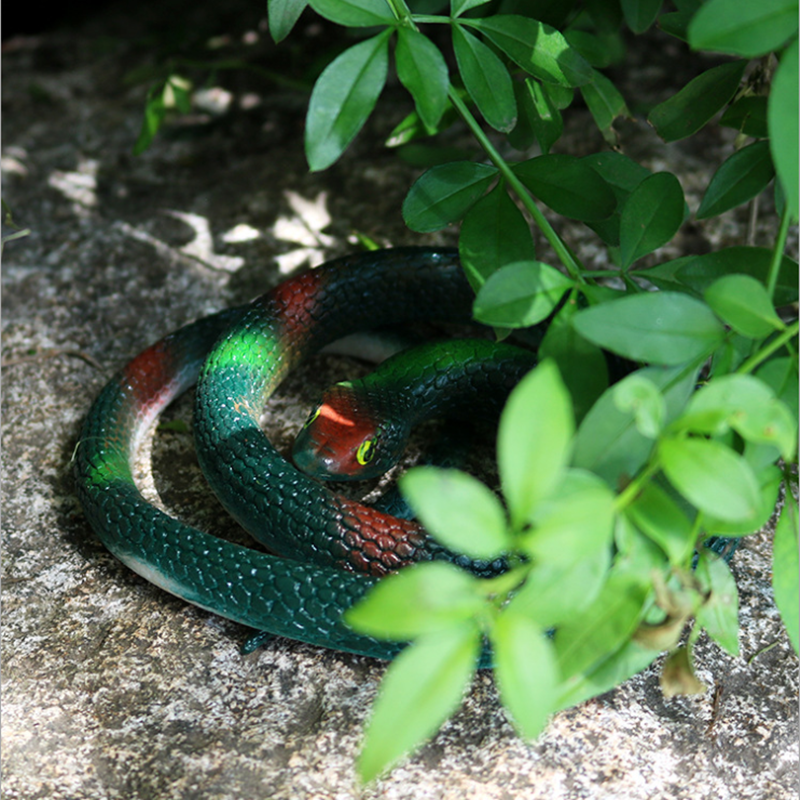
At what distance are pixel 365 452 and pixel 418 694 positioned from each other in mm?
1019

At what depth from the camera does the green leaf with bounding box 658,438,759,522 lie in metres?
0.84

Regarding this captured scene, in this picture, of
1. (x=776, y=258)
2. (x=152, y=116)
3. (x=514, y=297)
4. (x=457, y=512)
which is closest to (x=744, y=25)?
(x=776, y=258)

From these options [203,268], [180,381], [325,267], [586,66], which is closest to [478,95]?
[586,66]

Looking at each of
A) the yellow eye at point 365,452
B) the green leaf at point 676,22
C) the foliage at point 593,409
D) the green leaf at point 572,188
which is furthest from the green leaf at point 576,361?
the green leaf at point 676,22

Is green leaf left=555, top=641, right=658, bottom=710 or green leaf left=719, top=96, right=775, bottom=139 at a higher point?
green leaf left=719, top=96, right=775, bottom=139

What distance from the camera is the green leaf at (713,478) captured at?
Result: 0.84 m

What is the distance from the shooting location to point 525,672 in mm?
767

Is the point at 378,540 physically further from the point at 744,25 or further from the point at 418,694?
the point at 744,25

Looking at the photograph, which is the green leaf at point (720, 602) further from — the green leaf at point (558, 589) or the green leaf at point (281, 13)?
the green leaf at point (281, 13)

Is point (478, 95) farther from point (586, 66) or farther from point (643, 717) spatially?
point (643, 717)

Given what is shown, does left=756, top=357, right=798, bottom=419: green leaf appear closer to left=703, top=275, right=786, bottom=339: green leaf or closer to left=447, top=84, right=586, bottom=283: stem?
left=703, top=275, right=786, bottom=339: green leaf

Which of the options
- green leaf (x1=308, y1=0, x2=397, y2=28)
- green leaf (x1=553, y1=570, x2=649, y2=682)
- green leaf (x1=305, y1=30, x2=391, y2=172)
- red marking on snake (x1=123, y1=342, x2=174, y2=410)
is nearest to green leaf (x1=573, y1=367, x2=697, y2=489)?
green leaf (x1=553, y1=570, x2=649, y2=682)

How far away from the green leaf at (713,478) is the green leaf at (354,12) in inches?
28.6

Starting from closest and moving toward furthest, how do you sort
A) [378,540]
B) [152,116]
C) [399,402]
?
[378,540], [399,402], [152,116]
